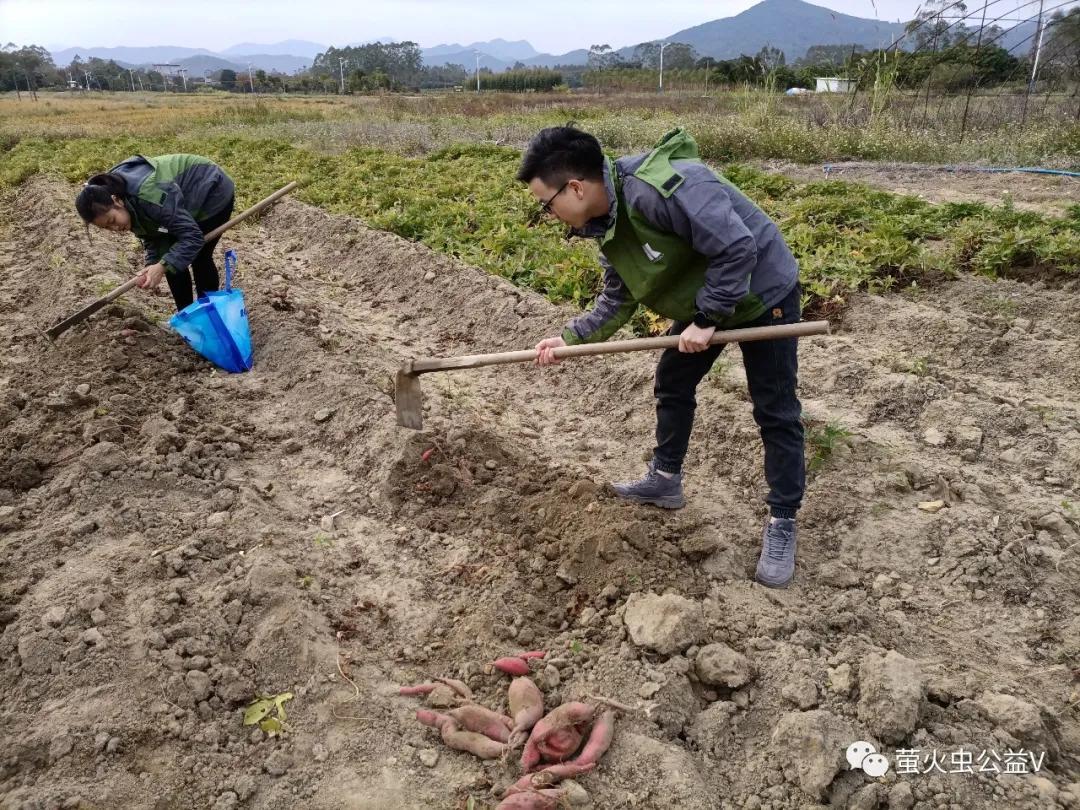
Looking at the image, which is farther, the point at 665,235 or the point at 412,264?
the point at 412,264

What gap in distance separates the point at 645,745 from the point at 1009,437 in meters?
2.77

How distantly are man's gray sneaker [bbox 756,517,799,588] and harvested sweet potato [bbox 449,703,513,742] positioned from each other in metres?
1.28

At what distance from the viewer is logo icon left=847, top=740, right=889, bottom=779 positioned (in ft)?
7.24

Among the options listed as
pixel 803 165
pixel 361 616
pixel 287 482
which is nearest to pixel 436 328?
pixel 287 482

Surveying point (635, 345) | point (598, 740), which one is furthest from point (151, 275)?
point (598, 740)

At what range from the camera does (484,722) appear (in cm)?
242

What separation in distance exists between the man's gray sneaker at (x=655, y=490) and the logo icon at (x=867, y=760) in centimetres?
149

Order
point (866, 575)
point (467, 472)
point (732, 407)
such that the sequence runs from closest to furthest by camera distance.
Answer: point (866, 575) < point (467, 472) < point (732, 407)

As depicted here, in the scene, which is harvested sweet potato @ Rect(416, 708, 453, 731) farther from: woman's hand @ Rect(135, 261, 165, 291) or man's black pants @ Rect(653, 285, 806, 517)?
woman's hand @ Rect(135, 261, 165, 291)

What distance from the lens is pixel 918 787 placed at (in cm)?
214

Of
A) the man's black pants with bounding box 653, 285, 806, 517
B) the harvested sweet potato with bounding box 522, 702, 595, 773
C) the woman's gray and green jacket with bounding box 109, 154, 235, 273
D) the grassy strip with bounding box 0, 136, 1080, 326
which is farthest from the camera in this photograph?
the grassy strip with bounding box 0, 136, 1080, 326

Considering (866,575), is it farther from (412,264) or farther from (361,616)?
(412,264)

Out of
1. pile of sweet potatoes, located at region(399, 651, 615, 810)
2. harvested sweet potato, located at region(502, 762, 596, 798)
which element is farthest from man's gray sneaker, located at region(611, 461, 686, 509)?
harvested sweet potato, located at region(502, 762, 596, 798)

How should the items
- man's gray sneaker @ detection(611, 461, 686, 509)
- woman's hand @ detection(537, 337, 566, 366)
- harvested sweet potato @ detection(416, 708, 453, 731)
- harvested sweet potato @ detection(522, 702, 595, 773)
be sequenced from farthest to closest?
man's gray sneaker @ detection(611, 461, 686, 509) → woman's hand @ detection(537, 337, 566, 366) → harvested sweet potato @ detection(416, 708, 453, 731) → harvested sweet potato @ detection(522, 702, 595, 773)
